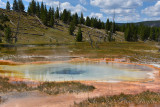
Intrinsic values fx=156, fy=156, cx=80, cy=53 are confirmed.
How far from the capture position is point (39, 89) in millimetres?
10461

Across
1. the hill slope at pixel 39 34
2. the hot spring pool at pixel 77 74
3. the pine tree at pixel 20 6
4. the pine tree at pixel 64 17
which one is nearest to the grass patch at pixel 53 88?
the hot spring pool at pixel 77 74

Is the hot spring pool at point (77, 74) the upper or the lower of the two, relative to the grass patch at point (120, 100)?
upper

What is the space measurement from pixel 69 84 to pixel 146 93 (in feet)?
17.2

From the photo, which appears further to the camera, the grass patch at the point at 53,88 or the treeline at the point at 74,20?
the treeline at the point at 74,20

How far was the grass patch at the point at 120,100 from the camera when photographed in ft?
27.2

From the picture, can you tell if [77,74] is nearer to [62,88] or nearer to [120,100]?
[62,88]

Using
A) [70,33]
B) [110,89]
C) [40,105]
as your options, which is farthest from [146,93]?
[70,33]

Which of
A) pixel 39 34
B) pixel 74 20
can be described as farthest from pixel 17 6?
pixel 39 34

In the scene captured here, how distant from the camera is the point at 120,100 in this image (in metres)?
8.85

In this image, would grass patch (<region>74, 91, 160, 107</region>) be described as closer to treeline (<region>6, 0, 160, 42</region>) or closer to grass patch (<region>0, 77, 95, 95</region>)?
grass patch (<region>0, 77, 95, 95</region>)

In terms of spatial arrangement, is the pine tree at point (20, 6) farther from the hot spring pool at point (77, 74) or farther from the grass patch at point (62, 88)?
the grass patch at point (62, 88)

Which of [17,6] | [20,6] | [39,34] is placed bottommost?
[39,34]

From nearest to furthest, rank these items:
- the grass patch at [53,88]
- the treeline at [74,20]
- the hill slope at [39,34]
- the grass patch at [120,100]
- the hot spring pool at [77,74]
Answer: the grass patch at [120,100]
the grass patch at [53,88]
the hot spring pool at [77,74]
the hill slope at [39,34]
the treeline at [74,20]

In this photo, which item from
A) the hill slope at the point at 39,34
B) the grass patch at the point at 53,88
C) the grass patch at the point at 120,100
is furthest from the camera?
the hill slope at the point at 39,34
